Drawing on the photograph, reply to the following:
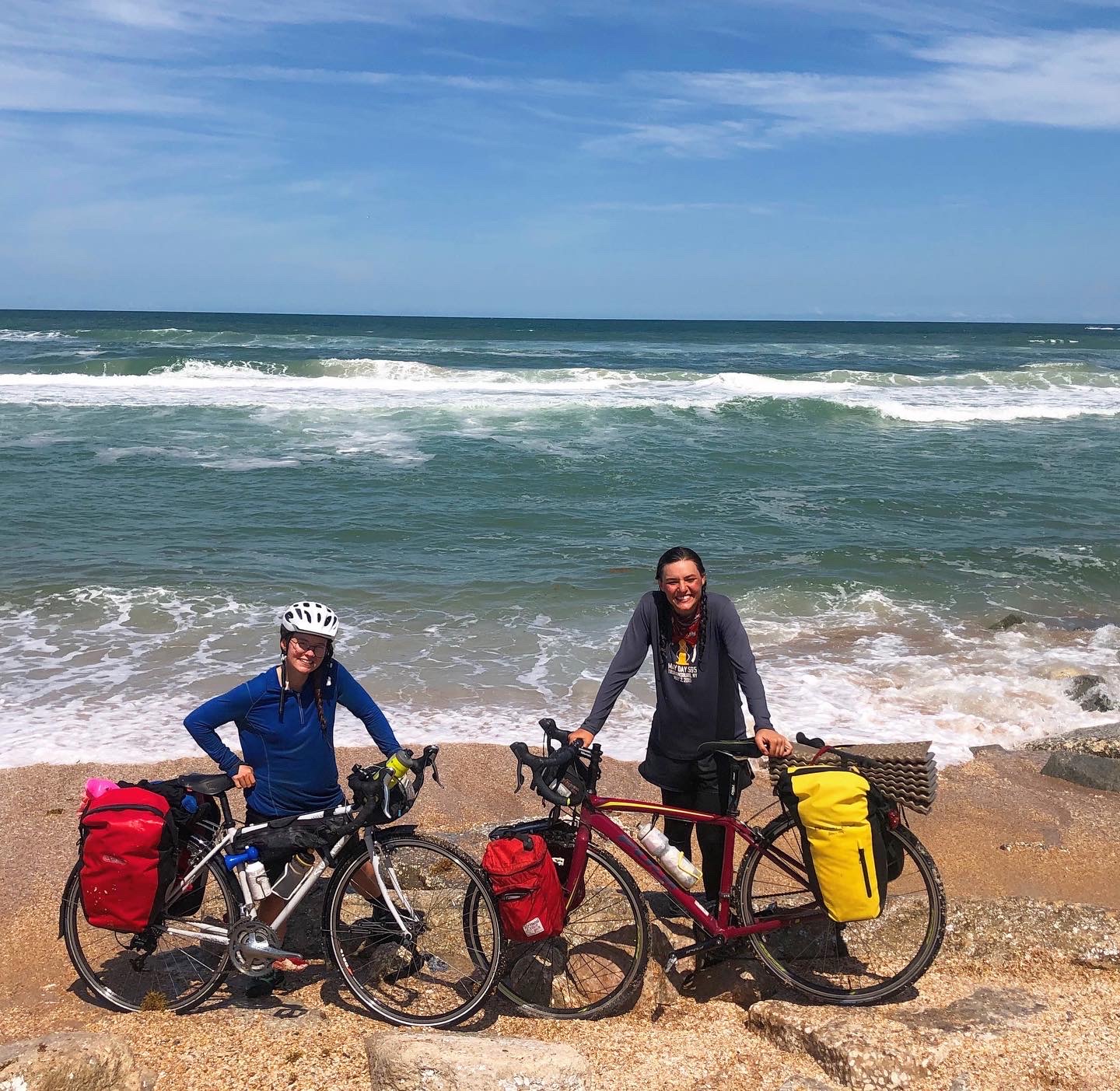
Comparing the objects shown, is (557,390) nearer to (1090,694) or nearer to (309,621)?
(1090,694)

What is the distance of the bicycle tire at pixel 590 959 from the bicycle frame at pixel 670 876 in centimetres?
6

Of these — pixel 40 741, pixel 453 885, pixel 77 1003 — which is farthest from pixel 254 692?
pixel 40 741

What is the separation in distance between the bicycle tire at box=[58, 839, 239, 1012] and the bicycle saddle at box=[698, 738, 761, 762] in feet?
6.54

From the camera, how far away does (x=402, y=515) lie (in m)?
15.5

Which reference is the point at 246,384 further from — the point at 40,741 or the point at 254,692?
the point at 254,692

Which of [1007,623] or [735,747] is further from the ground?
[735,747]

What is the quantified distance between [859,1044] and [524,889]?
1261 mm

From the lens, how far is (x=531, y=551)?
44.8 feet

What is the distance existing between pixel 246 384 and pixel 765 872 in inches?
1383

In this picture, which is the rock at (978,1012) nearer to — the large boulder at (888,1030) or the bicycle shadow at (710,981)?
the large boulder at (888,1030)

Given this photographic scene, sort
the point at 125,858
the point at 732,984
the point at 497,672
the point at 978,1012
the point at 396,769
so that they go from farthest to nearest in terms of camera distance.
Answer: the point at 497,672, the point at 732,984, the point at 396,769, the point at 125,858, the point at 978,1012

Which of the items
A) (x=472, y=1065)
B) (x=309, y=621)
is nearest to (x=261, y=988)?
(x=472, y=1065)

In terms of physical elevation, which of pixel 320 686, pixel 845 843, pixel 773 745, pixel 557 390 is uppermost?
pixel 557 390

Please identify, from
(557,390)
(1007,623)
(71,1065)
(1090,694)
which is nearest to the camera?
(71,1065)
